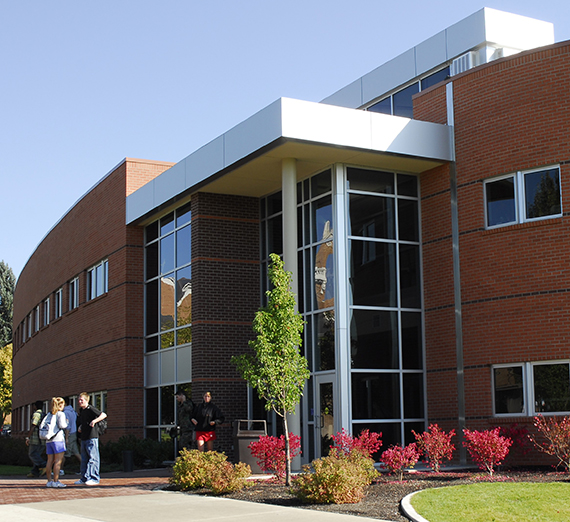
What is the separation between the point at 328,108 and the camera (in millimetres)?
17688

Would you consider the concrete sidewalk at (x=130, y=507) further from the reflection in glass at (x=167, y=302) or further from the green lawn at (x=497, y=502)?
the reflection in glass at (x=167, y=302)

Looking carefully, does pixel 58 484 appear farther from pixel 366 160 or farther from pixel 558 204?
pixel 558 204

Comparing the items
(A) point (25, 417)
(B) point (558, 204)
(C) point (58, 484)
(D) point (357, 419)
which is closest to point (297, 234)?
(D) point (357, 419)

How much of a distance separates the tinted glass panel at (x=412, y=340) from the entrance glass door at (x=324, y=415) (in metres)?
1.92

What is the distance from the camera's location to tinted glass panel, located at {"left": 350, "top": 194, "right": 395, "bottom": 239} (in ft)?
61.2

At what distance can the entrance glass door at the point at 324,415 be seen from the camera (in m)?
17.8

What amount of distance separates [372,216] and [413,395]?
4.21 meters

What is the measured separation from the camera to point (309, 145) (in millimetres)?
17531

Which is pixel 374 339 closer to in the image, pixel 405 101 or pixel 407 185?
pixel 407 185

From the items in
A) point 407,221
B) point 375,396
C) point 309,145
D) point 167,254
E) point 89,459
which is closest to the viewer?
point 89,459

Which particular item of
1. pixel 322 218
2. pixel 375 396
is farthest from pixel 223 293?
pixel 375 396

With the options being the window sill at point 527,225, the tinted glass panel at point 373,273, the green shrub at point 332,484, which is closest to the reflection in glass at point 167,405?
the tinted glass panel at point 373,273

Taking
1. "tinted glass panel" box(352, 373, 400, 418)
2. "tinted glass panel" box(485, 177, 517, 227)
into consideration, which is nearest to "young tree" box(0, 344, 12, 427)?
"tinted glass panel" box(352, 373, 400, 418)

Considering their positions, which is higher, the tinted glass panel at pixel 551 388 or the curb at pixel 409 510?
the tinted glass panel at pixel 551 388
